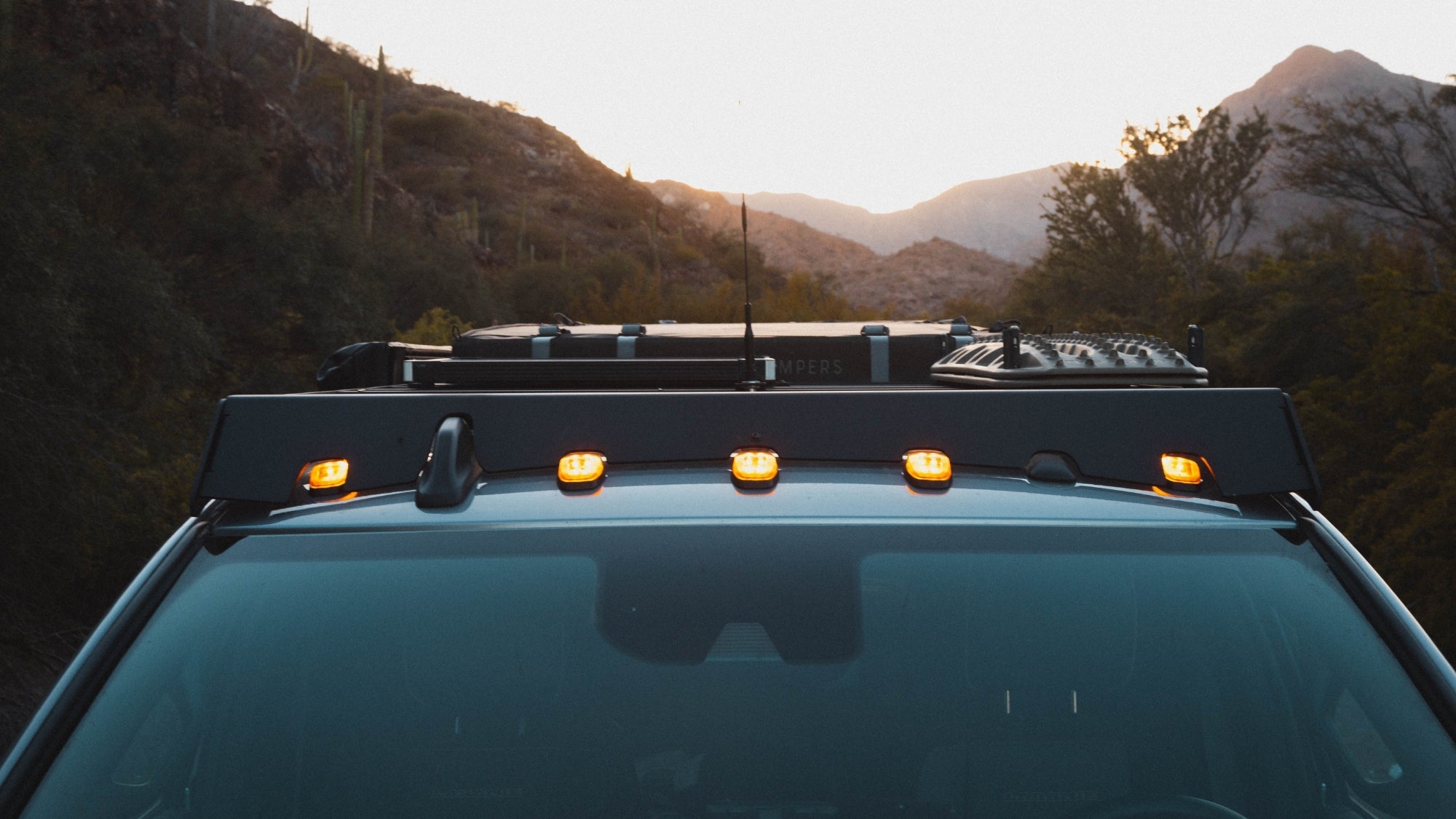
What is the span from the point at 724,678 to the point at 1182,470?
62cm

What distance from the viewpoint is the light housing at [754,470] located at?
1.66 m

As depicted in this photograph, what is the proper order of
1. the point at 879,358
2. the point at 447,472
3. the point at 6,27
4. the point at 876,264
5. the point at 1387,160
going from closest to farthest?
1. the point at 447,472
2. the point at 879,358
3. the point at 6,27
4. the point at 1387,160
5. the point at 876,264

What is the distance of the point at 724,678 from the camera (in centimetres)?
165

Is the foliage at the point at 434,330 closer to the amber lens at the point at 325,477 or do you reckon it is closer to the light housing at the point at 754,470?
the amber lens at the point at 325,477

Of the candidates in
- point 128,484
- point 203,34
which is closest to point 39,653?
point 128,484

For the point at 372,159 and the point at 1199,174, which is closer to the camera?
the point at 372,159

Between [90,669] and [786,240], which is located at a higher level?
[786,240]

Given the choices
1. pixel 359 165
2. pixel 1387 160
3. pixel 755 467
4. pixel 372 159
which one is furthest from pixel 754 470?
pixel 372 159

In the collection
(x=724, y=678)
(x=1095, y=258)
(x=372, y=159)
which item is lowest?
(x=724, y=678)

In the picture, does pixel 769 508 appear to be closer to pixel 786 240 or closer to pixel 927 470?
pixel 927 470

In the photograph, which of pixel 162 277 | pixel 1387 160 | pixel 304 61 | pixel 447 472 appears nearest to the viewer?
pixel 447 472

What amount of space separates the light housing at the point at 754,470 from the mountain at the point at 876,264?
88.6 m

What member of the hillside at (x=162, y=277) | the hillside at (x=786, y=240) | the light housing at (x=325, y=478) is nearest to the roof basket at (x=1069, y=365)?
the light housing at (x=325, y=478)

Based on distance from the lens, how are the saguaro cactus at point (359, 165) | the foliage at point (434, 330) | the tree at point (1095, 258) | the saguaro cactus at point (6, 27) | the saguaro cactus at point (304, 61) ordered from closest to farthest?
the saguaro cactus at point (6, 27) → the saguaro cactus at point (359, 165) → the foliage at point (434, 330) → the tree at point (1095, 258) → the saguaro cactus at point (304, 61)
